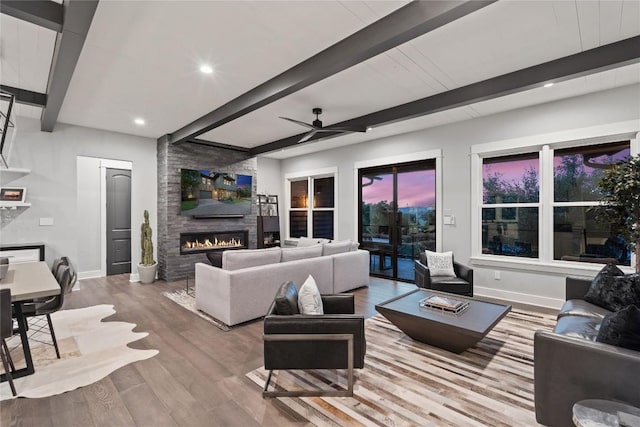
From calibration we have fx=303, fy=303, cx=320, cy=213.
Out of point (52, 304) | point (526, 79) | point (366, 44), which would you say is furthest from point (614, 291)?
point (52, 304)

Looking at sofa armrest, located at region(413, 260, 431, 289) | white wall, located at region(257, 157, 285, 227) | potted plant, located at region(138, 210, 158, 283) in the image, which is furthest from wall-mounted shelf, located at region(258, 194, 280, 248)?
sofa armrest, located at region(413, 260, 431, 289)

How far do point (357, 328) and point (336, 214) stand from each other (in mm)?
5043

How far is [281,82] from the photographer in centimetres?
342

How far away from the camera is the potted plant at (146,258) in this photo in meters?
5.84

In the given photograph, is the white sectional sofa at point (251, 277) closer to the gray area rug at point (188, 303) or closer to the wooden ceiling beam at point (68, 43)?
the gray area rug at point (188, 303)

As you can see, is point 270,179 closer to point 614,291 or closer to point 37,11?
point 37,11

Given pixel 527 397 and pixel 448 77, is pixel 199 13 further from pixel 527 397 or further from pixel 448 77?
pixel 527 397

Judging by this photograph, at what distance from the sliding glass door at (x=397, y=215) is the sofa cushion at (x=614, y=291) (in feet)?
9.11

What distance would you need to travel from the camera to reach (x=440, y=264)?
4.61 metres

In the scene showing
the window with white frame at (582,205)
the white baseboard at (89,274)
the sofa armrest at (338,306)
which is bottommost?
the white baseboard at (89,274)

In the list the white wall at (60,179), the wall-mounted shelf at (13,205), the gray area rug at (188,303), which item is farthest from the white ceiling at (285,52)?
the gray area rug at (188,303)

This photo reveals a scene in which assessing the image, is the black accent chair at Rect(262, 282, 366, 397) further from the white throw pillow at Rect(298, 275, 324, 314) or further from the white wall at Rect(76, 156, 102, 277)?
the white wall at Rect(76, 156, 102, 277)

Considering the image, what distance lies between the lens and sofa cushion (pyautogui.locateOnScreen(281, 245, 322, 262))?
4254mm

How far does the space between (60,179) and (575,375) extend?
7.09 m
